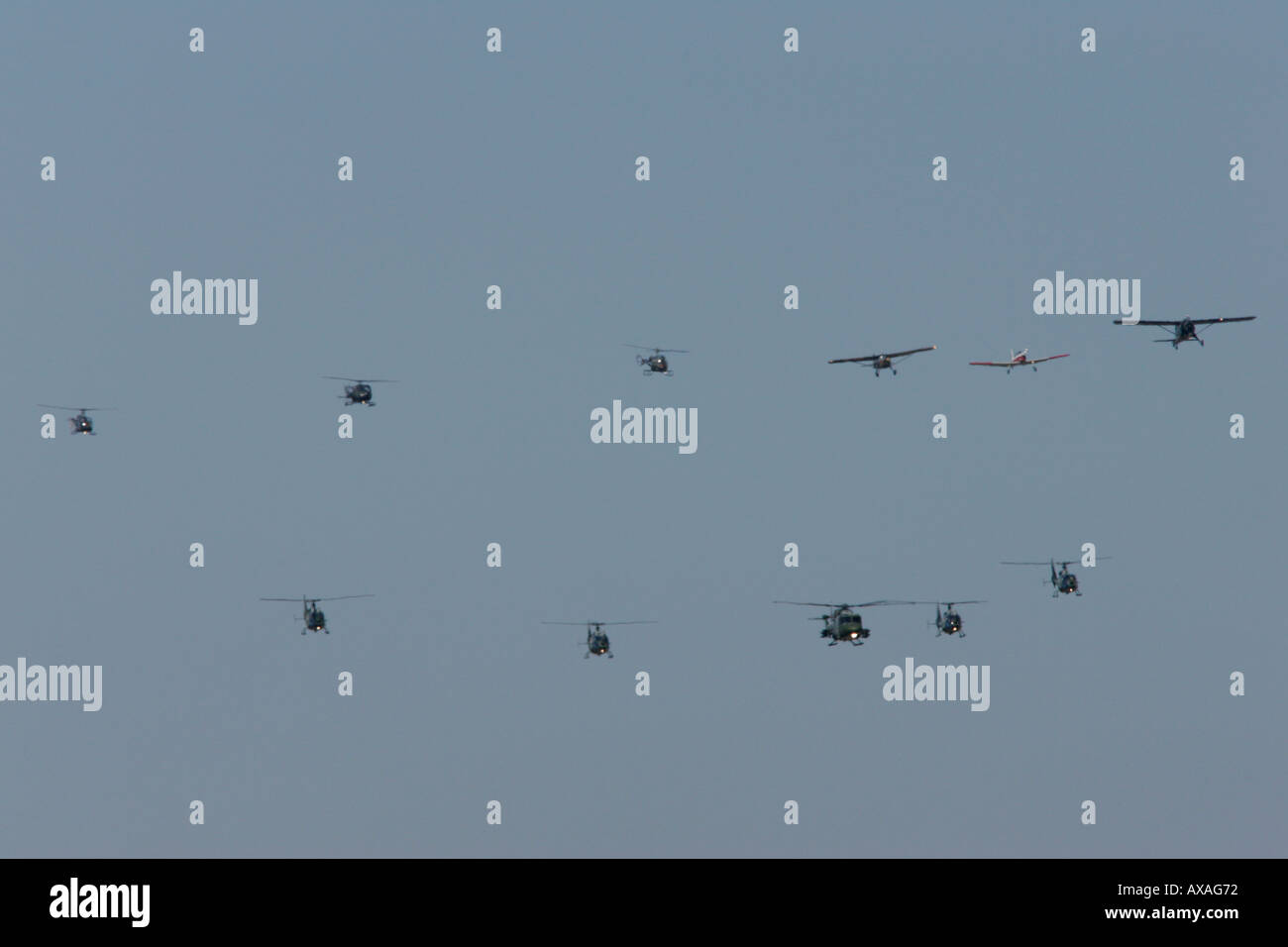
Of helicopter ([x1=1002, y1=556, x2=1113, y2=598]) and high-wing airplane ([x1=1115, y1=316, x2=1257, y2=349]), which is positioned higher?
high-wing airplane ([x1=1115, y1=316, x2=1257, y2=349])

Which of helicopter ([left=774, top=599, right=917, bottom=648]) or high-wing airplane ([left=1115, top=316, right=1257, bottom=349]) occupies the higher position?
high-wing airplane ([left=1115, top=316, right=1257, bottom=349])

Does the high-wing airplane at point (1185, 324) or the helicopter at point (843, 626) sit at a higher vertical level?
the high-wing airplane at point (1185, 324)

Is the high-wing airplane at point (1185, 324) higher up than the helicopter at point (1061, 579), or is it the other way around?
the high-wing airplane at point (1185, 324)

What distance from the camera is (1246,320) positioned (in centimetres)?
14488

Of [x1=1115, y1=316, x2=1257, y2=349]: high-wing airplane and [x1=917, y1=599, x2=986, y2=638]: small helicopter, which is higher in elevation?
[x1=1115, y1=316, x2=1257, y2=349]: high-wing airplane

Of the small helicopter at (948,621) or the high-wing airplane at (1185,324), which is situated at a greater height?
the high-wing airplane at (1185,324)
